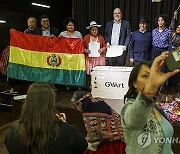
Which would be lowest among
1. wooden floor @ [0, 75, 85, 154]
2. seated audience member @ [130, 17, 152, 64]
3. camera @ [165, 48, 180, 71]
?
wooden floor @ [0, 75, 85, 154]

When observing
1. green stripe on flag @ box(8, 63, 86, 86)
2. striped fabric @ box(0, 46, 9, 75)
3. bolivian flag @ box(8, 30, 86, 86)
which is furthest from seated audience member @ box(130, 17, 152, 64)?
striped fabric @ box(0, 46, 9, 75)

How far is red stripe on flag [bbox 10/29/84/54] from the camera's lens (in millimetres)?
4645

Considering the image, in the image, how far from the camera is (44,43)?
4695mm

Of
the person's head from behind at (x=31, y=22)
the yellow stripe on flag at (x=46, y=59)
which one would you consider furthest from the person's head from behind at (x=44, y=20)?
the yellow stripe on flag at (x=46, y=59)

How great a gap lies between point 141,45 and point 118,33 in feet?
1.51

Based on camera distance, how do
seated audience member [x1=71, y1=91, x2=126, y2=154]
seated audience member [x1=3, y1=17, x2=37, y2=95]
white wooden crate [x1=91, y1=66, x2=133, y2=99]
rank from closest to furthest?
1. seated audience member [x1=71, y1=91, x2=126, y2=154]
2. white wooden crate [x1=91, y1=66, x2=133, y2=99]
3. seated audience member [x1=3, y1=17, x2=37, y2=95]

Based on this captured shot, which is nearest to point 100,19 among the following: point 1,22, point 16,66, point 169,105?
point 1,22

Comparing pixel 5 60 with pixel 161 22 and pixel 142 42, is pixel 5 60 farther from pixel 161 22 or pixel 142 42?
pixel 161 22

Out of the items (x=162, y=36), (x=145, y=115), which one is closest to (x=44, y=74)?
(x=162, y=36)

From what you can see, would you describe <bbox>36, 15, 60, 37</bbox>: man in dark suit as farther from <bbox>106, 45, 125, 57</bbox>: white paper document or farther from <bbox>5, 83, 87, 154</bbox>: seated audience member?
<bbox>5, 83, 87, 154</bbox>: seated audience member

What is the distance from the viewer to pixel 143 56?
469 centimetres

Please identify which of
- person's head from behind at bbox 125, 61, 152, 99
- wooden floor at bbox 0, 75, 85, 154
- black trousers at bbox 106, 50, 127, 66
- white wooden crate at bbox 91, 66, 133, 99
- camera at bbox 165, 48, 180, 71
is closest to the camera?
camera at bbox 165, 48, 180, 71

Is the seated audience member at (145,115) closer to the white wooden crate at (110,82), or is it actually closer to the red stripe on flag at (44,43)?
the white wooden crate at (110,82)

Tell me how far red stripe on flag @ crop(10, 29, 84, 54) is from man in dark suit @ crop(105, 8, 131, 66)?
653 millimetres
